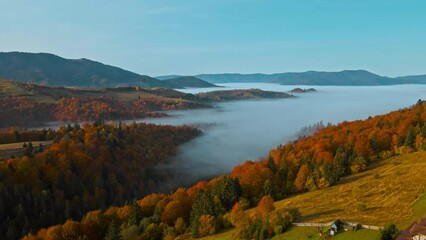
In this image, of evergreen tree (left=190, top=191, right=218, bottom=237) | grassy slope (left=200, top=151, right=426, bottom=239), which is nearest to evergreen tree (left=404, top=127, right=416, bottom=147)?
grassy slope (left=200, top=151, right=426, bottom=239)

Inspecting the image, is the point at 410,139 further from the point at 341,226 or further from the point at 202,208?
the point at 341,226

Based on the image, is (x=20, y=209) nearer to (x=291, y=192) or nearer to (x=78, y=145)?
(x=78, y=145)

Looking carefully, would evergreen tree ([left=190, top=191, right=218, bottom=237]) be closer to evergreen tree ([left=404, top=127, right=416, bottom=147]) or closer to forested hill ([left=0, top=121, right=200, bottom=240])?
evergreen tree ([left=404, top=127, right=416, bottom=147])

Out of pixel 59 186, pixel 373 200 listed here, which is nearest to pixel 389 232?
→ pixel 373 200

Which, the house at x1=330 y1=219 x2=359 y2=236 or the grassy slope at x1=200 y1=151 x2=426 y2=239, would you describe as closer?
the house at x1=330 y1=219 x2=359 y2=236

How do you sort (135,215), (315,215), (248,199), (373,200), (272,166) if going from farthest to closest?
(272,166)
(248,199)
(135,215)
(373,200)
(315,215)

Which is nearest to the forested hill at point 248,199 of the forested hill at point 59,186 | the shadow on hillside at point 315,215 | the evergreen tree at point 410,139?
the evergreen tree at point 410,139
